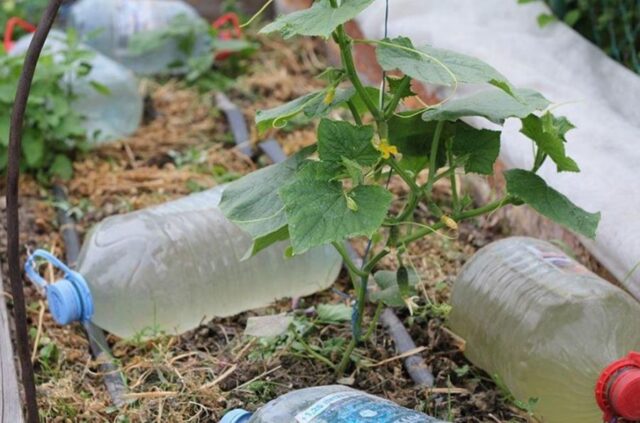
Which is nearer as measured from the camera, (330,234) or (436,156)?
(330,234)

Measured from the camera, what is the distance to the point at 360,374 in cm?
235

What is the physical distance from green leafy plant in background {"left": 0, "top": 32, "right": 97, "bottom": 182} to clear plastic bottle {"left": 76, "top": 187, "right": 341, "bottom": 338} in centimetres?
76

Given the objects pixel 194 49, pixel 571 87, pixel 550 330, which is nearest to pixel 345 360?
pixel 550 330

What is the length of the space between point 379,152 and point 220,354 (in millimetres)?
807

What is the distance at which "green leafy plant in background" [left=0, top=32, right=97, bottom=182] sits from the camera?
345 centimetres

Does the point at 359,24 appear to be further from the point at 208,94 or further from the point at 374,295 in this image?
the point at 374,295

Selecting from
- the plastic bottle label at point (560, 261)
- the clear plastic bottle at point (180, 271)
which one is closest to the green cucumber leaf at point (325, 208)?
the plastic bottle label at point (560, 261)

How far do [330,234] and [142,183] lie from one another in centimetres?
178

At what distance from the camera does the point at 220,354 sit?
8.18 feet

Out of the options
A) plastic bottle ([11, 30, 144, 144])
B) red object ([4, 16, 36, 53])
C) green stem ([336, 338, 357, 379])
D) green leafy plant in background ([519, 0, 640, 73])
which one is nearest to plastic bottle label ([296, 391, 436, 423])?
green stem ([336, 338, 357, 379])

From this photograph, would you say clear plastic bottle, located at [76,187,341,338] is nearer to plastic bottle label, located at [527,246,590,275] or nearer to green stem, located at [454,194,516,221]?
plastic bottle label, located at [527,246,590,275]

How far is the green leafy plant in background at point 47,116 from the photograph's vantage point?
345cm

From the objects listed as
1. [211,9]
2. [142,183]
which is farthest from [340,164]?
[211,9]

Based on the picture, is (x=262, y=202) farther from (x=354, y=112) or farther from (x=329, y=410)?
(x=329, y=410)
